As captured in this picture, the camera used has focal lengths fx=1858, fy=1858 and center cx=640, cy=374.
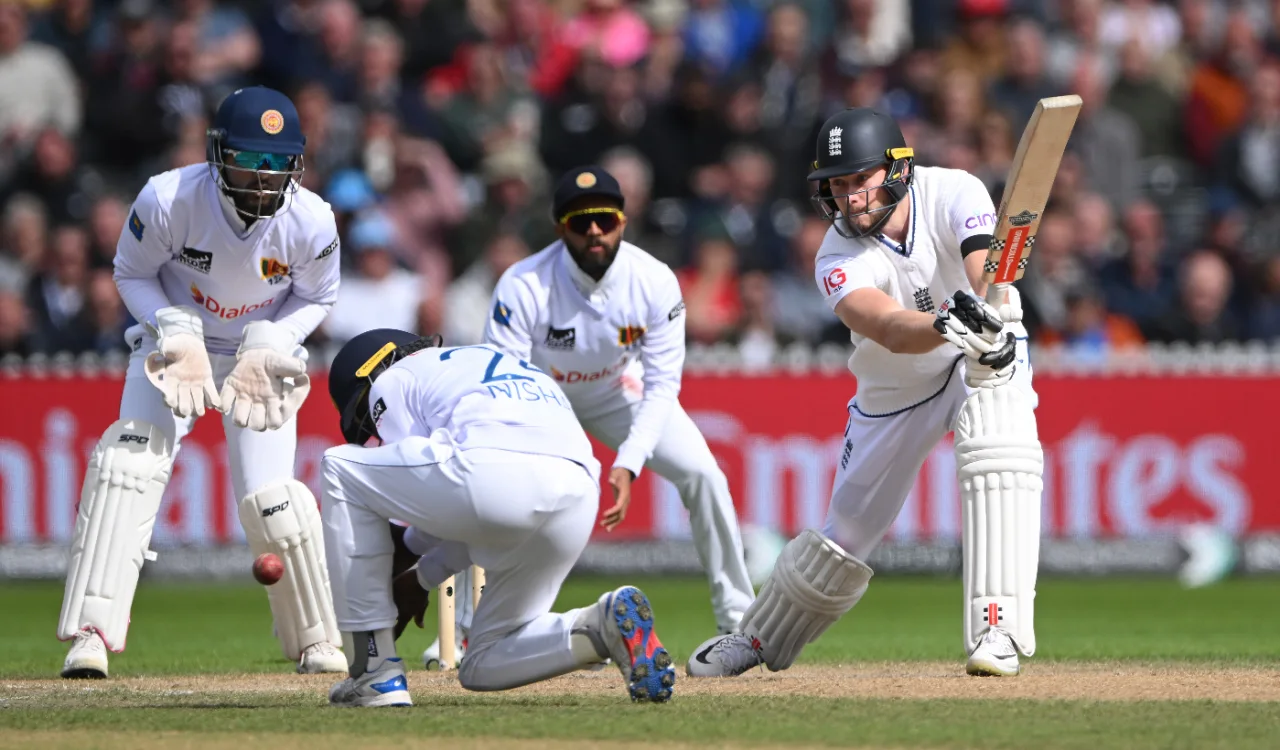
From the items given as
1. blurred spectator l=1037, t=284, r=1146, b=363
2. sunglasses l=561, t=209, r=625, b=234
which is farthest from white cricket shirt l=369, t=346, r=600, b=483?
blurred spectator l=1037, t=284, r=1146, b=363

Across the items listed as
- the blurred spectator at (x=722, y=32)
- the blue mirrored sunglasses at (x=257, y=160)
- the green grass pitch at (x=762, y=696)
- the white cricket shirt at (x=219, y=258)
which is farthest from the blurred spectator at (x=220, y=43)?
the blue mirrored sunglasses at (x=257, y=160)

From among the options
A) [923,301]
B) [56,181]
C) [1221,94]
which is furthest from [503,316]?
[1221,94]

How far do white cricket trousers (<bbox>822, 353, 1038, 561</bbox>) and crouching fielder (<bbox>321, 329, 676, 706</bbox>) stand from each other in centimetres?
145

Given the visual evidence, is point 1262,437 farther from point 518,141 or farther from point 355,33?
point 355,33

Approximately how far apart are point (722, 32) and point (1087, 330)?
4.13 metres

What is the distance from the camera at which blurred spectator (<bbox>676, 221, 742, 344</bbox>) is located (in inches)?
515

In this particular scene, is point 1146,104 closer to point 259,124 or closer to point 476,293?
point 476,293

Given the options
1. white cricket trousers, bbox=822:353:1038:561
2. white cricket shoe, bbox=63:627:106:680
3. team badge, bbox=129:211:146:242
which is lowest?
white cricket shoe, bbox=63:627:106:680

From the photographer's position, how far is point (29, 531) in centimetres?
1245

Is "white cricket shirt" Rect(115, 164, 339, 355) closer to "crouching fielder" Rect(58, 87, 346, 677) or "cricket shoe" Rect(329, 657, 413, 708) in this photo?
"crouching fielder" Rect(58, 87, 346, 677)

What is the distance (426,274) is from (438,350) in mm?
7685

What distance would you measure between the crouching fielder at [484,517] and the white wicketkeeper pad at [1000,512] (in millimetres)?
1401

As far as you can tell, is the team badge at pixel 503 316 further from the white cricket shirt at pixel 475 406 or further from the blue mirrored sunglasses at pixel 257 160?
the white cricket shirt at pixel 475 406

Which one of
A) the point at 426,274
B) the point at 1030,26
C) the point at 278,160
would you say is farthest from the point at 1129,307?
the point at 278,160
